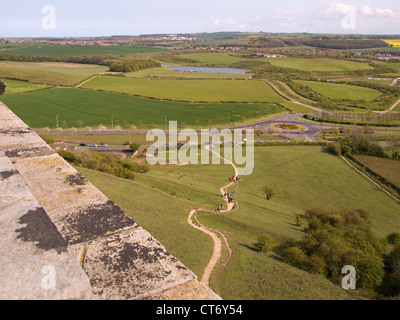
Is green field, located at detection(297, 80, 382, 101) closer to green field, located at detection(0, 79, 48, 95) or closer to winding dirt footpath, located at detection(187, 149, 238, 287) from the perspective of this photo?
green field, located at detection(0, 79, 48, 95)

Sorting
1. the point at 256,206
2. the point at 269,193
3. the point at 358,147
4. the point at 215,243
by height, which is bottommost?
the point at 269,193

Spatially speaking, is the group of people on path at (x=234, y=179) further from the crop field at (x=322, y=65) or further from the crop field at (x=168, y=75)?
the crop field at (x=322, y=65)

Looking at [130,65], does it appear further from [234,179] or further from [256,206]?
[256,206]

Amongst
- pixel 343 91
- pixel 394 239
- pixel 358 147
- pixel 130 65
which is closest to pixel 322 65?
pixel 343 91

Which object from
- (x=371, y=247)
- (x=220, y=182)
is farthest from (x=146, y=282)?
(x=220, y=182)

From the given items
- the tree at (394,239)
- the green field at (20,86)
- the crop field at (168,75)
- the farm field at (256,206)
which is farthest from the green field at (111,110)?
the tree at (394,239)
